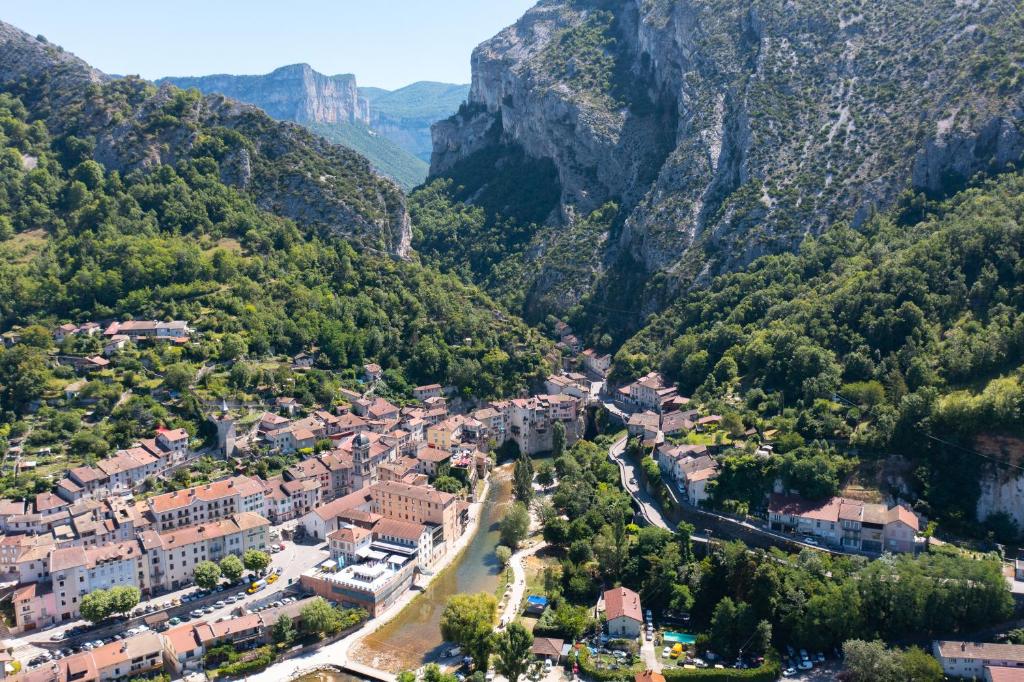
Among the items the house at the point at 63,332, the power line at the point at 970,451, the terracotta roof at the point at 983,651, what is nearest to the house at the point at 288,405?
the house at the point at 63,332

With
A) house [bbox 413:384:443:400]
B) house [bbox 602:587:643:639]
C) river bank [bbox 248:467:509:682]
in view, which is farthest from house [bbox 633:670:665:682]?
house [bbox 413:384:443:400]

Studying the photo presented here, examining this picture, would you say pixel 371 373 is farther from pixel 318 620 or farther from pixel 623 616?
pixel 623 616

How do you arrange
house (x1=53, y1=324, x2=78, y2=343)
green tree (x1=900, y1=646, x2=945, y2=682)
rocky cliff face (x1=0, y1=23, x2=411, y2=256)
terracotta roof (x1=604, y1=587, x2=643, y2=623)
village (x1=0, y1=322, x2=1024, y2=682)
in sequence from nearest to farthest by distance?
1. green tree (x1=900, y1=646, x2=945, y2=682)
2. village (x1=0, y1=322, x2=1024, y2=682)
3. terracotta roof (x1=604, y1=587, x2=643, y2=623)
4. house (x1=53, y1=324, x2=78, y2=343)
5. rocky cliff face (x1=0, y1=23, x2=411, y2=256)

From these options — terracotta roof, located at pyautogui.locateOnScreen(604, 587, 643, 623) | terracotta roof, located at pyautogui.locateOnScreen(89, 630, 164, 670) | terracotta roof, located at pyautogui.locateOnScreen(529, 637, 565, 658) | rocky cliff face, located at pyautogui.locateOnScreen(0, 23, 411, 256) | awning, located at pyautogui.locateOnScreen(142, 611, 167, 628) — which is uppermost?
rocky cliff face, located at pyautogui.locateOnScreen(0, 23, 411, 256)

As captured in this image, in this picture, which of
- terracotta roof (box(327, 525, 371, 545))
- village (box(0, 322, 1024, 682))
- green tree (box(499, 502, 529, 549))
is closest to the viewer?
village (box(0, 322, 1024, 682))

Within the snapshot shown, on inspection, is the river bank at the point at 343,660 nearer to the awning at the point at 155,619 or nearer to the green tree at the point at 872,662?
the awning at the point at 155,619

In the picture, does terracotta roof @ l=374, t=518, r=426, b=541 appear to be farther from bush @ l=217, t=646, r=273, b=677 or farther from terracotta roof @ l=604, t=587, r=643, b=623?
terracotta roof @ l=604, t=587, r=643, b=623

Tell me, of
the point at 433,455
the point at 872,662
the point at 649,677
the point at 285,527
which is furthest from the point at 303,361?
the point at 872,662
